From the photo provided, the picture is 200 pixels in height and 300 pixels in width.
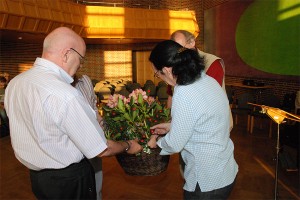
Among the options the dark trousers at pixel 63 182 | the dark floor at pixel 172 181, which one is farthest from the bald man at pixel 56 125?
the dark floor at pixel 172 181

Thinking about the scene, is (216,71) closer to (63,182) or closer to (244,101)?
(63,182)

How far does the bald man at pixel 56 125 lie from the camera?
130 centimetres

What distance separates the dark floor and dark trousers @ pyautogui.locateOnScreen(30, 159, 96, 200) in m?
1.72

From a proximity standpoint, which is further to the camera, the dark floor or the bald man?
the dark floor

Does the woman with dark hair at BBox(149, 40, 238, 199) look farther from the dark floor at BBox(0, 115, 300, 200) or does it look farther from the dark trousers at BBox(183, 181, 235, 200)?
the dark floor at BBox(0, 115, 300, 200)

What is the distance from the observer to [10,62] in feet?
40.0

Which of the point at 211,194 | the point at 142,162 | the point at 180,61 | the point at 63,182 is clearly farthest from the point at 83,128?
the point at 211,194

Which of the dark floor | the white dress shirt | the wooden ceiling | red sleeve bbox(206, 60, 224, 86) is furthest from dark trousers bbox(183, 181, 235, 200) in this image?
the wooden ceiling

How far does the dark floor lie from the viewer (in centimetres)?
321

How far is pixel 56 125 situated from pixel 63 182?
342mm

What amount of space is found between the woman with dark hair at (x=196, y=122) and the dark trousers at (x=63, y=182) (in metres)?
0.50

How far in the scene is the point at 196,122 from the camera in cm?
132

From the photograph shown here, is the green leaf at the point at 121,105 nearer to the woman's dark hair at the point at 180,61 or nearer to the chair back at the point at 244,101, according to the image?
the woman's dark hair at the point at 180,61

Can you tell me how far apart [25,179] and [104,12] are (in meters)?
5.99
